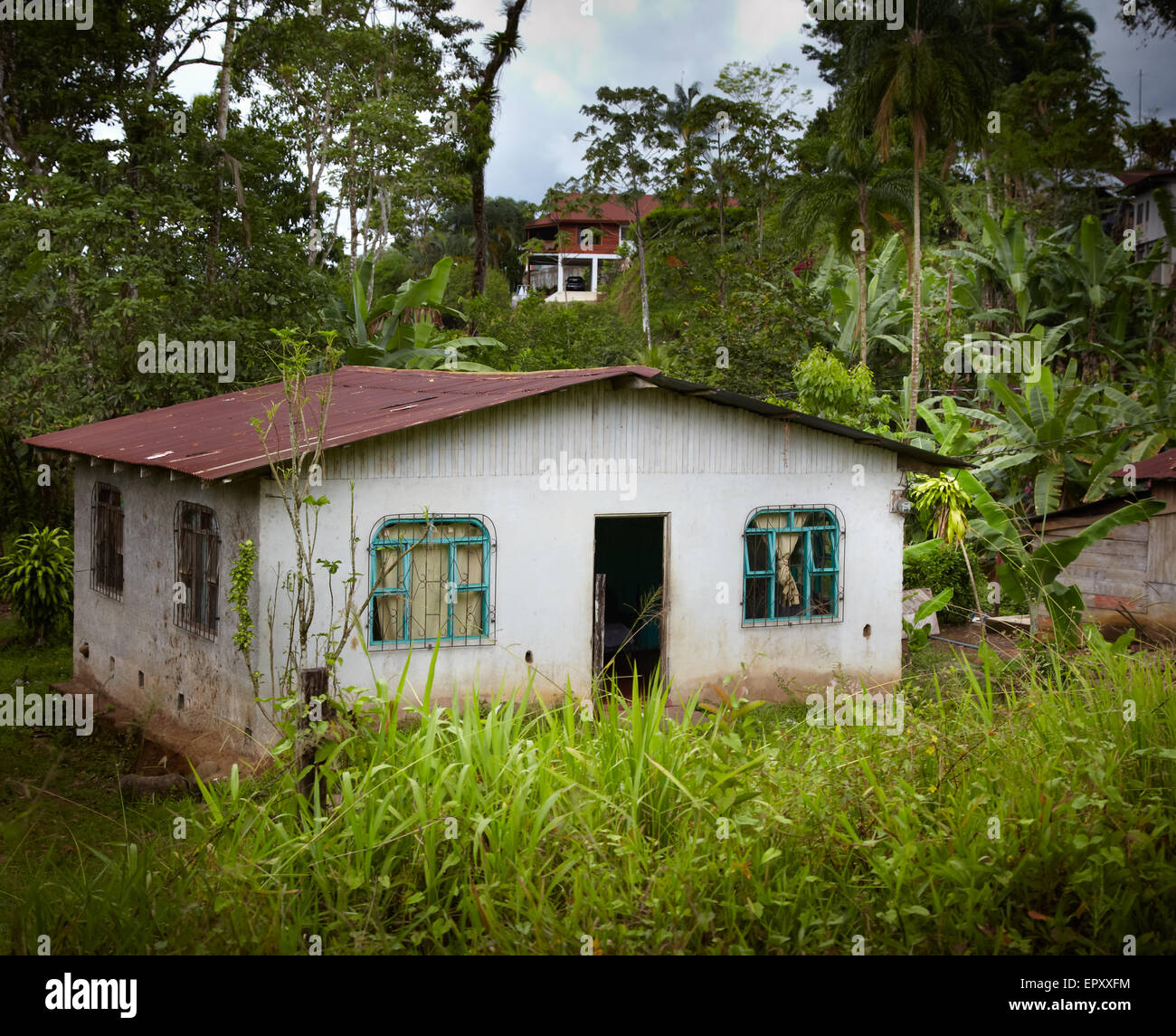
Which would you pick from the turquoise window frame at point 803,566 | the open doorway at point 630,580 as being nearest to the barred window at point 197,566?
the open doorway at point 630,580

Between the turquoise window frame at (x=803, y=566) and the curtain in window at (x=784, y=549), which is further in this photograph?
the curtain in window at (x=784, y=549)

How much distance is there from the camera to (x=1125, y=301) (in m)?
27.5

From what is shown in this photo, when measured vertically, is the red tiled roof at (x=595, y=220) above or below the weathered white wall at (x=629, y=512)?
above

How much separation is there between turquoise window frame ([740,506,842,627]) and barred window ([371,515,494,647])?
2999 mm

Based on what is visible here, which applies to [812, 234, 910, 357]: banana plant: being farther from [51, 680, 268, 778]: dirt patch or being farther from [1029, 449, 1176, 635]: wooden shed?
[51, 680, 268, 778]: dirt patch

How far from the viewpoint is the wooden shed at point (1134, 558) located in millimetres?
15977

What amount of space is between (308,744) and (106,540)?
9.83 m

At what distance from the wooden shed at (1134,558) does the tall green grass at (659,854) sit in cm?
1115

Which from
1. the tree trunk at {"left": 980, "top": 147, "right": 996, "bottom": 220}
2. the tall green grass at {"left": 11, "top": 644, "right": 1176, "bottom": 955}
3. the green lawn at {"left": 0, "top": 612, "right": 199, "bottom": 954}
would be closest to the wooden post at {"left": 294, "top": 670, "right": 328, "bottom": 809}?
the tall green grass at {"left": 11, "top": 644, "right": 1176, "bottom": 955}

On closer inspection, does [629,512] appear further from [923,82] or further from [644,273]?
[644,273]

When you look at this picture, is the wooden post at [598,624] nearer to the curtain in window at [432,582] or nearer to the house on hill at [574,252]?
the curtain in window at [432,582]

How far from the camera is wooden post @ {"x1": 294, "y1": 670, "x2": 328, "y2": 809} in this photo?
541 centimetres

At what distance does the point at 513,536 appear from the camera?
37.5 ft

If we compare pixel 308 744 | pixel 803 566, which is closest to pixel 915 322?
pixel 803 566
